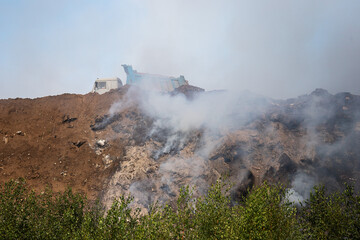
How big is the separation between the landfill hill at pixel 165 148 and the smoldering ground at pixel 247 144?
12 cm

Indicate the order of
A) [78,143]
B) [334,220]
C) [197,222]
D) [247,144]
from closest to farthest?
[197,222] < [334,220] < [247,144] < [78,143]

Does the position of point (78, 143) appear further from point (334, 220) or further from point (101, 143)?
point (334, 220)

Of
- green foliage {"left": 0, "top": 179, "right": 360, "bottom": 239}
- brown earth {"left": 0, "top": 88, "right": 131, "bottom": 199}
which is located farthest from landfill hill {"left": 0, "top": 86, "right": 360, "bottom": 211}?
green foliage {"left": 0, "top": 179, "right": 360, "bottom": 239}

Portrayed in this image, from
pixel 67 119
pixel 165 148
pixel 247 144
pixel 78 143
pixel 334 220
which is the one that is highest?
pixel 67 119

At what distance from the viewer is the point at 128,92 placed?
144 feet

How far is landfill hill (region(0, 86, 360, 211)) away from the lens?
95.5ft

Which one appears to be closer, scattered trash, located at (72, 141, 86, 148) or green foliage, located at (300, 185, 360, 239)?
green foliage, located at (300, 185, 360, 239)

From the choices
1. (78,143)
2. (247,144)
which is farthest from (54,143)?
(247,144)

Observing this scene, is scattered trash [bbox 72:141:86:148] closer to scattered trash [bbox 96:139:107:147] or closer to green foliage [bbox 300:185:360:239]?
scattered trash [bbox 96:139:107:147]

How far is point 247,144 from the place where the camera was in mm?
32438

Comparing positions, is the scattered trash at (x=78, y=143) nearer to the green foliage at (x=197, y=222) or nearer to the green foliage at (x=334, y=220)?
the green foliage at (x=197, y=222)

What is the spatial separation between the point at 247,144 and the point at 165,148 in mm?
11025

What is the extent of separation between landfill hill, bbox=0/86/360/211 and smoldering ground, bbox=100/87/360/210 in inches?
4.9

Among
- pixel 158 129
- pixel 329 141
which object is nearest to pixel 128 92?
pixel 158 129
